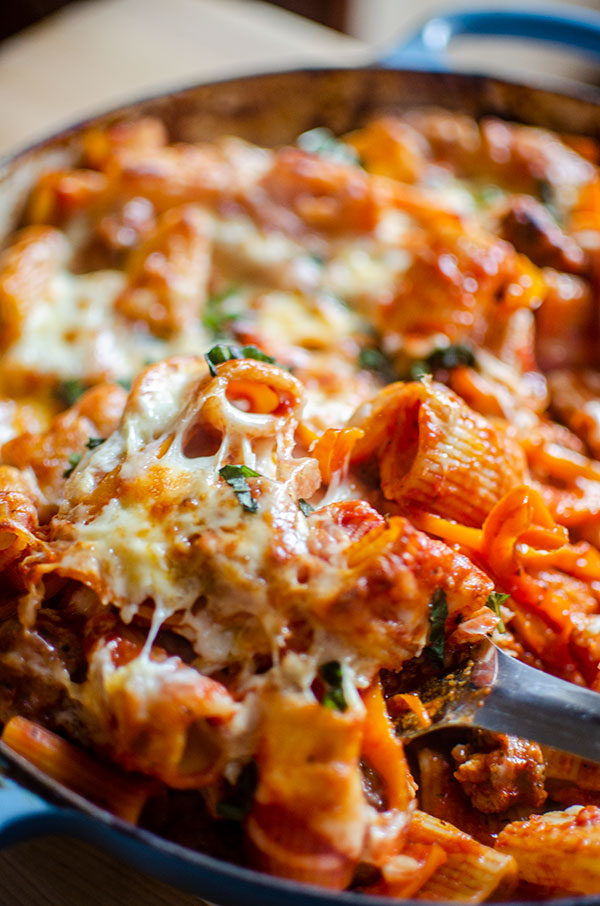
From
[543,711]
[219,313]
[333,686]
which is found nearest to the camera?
[333,686]

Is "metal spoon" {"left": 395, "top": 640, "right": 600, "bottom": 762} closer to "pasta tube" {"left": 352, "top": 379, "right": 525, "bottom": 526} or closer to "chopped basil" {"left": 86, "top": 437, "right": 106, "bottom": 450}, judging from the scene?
"pasta tube" {"left": 352, "top": 379, "right": 525, "bottom": 526}

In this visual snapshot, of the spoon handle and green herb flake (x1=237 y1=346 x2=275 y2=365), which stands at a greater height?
green herb flake (x1=237 y1=346 x2=275 y2=365)

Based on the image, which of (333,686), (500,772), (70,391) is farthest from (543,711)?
(70,391)

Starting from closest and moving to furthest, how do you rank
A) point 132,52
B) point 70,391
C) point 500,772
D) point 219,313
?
point 500,772
point 70,391
point 219,313
point 132,52

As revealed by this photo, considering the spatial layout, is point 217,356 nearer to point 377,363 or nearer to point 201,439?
point 201,439

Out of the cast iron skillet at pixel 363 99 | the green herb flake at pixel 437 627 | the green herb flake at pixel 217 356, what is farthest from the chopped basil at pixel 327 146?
the green herb flake at pixel 437 627

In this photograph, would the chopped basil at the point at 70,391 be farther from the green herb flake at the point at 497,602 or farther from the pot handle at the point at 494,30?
the pot handle at the point at 494,30

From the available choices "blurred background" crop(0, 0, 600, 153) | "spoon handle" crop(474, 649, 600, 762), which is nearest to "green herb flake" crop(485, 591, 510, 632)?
"spoon handle" crop(474, 649, 600, 762)
